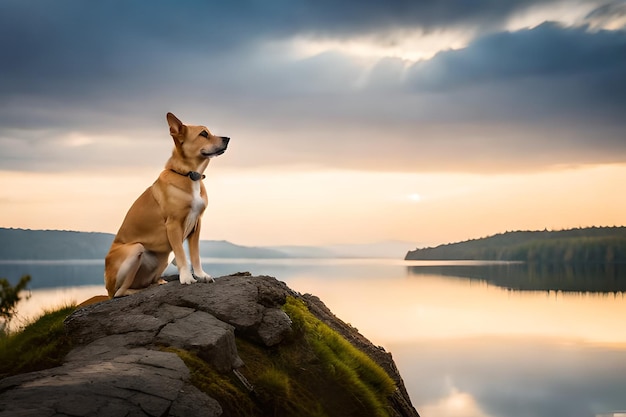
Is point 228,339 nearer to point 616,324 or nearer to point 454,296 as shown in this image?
point 616,324

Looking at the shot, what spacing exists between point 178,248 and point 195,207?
70cm

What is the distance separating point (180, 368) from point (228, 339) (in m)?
1.18

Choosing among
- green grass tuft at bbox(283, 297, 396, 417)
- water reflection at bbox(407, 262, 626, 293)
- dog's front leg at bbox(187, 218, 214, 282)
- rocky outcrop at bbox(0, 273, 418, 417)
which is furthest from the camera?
water reflection at bbox(407, 262, 626, 293)

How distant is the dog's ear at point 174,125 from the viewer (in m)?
9.88

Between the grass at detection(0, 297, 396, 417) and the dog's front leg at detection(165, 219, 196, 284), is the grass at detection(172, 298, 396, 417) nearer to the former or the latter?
the grass at detection(0, 297, 396, 417)

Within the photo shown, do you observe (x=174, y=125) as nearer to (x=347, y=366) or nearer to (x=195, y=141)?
(x=195, y=141)

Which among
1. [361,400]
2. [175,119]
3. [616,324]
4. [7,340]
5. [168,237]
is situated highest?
[175,119]

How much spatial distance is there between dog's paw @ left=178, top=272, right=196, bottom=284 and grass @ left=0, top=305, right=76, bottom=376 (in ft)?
6.06

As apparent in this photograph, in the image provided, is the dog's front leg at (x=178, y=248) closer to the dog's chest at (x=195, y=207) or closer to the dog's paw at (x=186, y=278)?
the dog's paw at (x=186, y=278)

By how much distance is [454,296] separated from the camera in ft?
236

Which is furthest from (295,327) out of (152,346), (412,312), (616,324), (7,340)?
(616,324)

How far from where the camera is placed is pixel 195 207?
1002 centimetres

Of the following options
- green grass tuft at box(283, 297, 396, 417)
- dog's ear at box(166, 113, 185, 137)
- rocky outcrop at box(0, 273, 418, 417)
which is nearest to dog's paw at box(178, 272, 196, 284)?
rocky outcrop at box(0, 273, 418, 417)

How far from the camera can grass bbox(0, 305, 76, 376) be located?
8.52 metres
